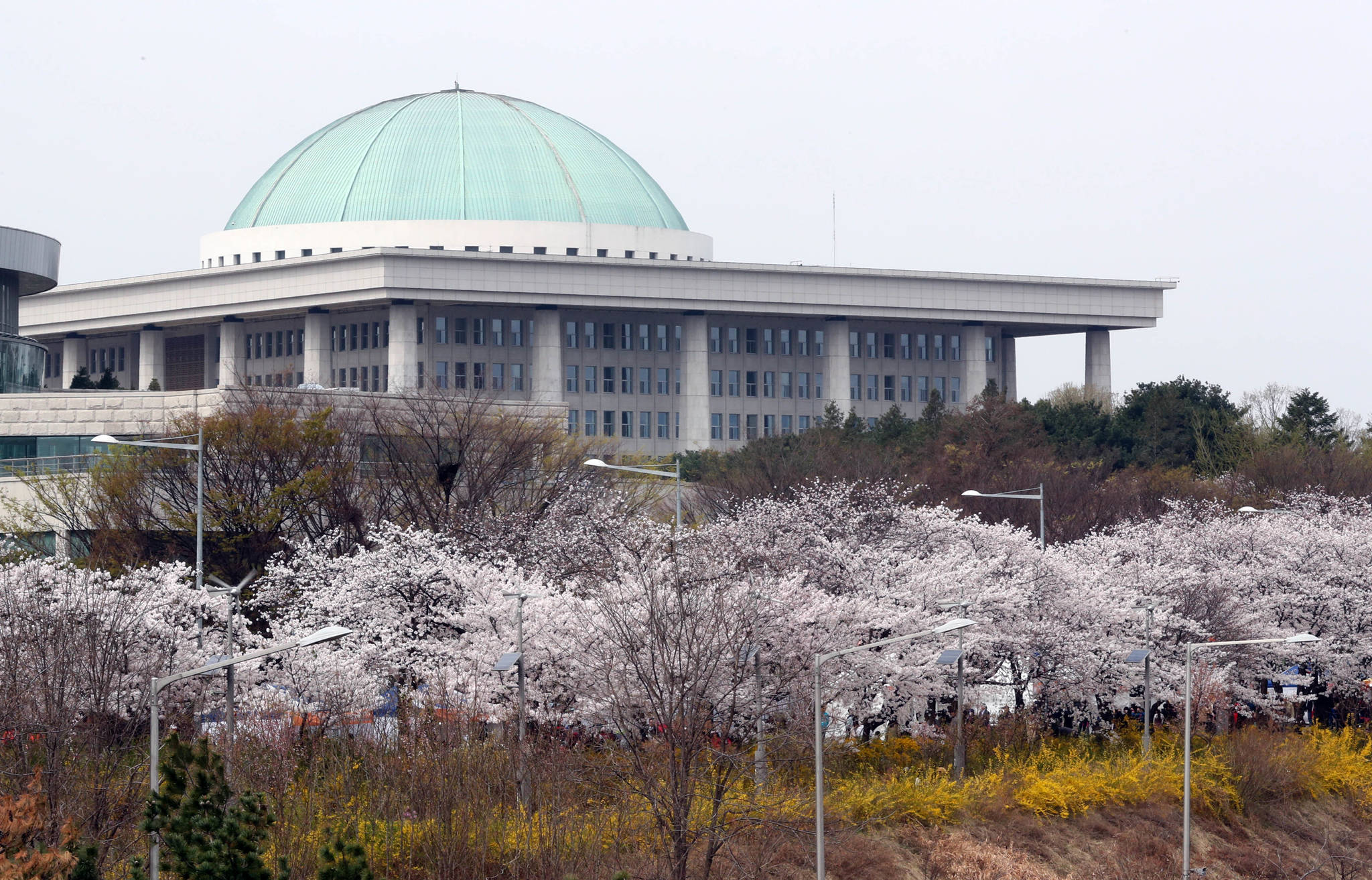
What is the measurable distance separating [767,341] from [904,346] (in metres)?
9.42

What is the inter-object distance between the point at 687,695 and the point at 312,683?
876 cm

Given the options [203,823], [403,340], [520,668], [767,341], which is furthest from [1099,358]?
[203,823]

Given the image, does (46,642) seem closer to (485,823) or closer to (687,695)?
(485,823)

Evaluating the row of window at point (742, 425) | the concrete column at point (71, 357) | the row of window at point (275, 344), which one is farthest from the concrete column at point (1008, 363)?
the concrete column at point (71, 357)

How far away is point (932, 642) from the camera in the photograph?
41.3m

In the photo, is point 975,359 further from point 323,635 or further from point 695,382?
point 323,635

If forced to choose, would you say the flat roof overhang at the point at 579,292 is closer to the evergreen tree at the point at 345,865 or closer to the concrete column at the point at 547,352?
the concrete column at the point at 547,352

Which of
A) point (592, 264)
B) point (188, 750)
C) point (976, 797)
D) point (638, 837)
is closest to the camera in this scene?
point (188, 750)

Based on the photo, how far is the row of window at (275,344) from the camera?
117 metres

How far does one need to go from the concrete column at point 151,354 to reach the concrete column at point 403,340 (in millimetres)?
17747

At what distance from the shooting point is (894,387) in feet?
405

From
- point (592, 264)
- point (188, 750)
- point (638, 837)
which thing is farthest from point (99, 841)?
point (592, 264)

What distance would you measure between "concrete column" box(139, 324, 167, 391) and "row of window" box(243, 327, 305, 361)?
5346 mm

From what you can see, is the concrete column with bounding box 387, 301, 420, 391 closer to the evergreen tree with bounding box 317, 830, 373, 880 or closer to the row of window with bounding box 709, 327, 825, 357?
the row of window with bounding box 709, 327, 825, 357
